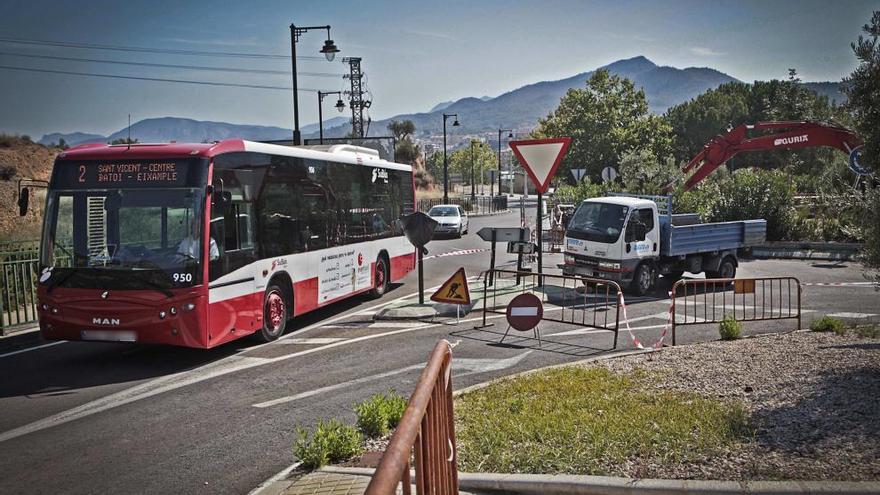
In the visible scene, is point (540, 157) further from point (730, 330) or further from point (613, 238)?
point (730, 330)

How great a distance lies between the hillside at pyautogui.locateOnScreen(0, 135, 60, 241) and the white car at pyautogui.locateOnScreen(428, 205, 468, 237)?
18092mm

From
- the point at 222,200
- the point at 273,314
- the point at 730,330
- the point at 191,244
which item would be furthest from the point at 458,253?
the point at 191,244

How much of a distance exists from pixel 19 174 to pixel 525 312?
37688 mm

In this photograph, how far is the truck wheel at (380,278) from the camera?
17.3m

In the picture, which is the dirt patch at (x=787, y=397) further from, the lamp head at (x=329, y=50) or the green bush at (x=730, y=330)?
the lamp head at (x=329, y=50)

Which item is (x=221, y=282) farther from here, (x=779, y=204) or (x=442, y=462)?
(x=779, y=204)

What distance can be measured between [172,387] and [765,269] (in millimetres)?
19333

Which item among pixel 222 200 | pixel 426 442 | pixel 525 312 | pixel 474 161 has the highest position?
pixel 474 161

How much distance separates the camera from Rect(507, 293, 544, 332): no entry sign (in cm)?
1184

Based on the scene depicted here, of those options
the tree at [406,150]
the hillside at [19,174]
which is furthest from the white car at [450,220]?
the tree at [406,150]

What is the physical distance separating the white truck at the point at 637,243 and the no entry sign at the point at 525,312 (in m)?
5.80

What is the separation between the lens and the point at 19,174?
4003 cm

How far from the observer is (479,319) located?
1456cm

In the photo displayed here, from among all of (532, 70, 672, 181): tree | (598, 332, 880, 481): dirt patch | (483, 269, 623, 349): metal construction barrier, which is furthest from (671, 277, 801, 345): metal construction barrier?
(532, 70, 672, 181): tree
